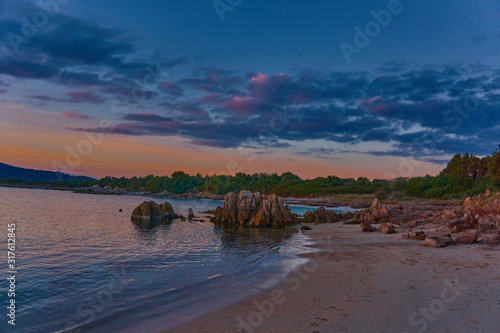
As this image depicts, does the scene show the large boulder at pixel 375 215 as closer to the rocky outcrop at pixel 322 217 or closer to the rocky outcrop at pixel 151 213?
the rocky outcrop at pixel 322 217

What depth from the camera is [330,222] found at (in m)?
38.6

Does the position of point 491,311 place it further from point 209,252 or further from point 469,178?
point 469,178

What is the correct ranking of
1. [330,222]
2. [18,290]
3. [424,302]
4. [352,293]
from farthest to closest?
1. [330,222]
2. [18,290]
3. [352,293]
4. [424,302]

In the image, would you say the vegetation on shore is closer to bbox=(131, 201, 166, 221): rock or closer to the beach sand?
the beach sand

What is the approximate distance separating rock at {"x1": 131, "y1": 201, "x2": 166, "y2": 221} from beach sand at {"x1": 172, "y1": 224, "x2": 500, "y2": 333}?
29.8 metres

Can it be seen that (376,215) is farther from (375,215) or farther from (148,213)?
(148,213)

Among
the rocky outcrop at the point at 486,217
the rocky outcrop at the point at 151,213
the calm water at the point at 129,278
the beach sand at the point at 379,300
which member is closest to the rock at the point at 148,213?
the rocky outcrop at the point at 151,213

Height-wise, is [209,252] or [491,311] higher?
[491,311]

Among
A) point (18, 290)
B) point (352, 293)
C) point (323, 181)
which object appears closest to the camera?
point (352, 293)

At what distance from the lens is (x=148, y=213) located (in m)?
39.4

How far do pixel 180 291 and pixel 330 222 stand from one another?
31.0 meters

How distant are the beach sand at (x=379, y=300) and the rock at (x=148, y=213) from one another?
97.9 feet

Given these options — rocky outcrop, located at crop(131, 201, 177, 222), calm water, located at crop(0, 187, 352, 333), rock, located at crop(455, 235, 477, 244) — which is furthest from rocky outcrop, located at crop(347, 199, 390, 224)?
rocky outcrop, located at crop(131, 201, 177, 222)

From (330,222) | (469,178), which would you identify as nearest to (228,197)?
(330,222)
